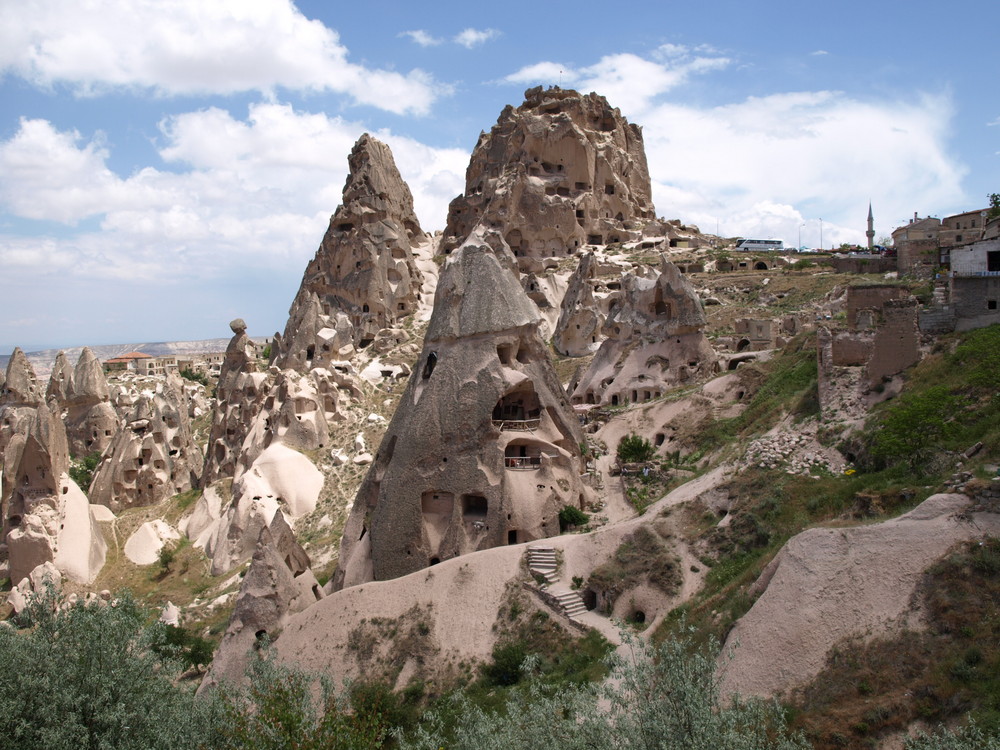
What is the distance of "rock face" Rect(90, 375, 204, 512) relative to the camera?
4675cm

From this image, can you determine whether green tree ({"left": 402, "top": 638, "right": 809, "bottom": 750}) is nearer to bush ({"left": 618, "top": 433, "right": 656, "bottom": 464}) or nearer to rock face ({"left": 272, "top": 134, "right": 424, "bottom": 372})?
bush ({"left": 618, "top": 433, "right": 656, "bottom": 464})

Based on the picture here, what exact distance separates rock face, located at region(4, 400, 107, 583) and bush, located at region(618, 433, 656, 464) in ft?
83.6

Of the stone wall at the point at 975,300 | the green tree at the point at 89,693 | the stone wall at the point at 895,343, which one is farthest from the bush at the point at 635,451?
the green tree at the point at 89,693

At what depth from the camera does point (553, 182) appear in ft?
269

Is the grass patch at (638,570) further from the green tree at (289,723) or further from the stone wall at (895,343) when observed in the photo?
the stone wall at (895,343)

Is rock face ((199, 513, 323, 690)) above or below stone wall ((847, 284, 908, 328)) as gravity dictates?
below

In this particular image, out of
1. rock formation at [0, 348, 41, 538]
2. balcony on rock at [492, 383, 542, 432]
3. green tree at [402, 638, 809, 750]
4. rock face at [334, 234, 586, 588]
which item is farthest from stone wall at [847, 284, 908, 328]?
rock formation at [0, 348, 41, 538]

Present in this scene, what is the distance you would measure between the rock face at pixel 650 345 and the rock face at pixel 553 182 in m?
30.8

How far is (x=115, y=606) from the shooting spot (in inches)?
768

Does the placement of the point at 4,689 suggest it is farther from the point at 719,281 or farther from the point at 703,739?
the point at 719,281

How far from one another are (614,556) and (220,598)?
1823cm

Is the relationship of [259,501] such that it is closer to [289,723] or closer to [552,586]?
Answer: [552,586]

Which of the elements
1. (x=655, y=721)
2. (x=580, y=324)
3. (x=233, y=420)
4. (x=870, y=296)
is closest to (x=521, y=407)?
(x=870, y=296)

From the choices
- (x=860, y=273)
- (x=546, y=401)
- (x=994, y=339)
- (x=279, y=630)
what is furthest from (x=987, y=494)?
(x=860, y=273)
